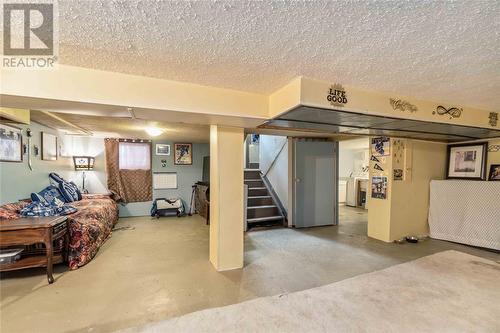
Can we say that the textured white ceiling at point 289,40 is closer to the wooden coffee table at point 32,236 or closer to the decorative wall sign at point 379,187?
the wooden coffee table at point 32,236

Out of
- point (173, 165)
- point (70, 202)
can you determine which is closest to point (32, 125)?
point (70, 202)

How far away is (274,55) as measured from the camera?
1.55m

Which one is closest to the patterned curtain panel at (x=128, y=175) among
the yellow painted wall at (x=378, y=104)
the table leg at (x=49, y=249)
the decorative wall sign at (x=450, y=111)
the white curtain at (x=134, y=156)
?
the white curtain at (x=134, y=156)

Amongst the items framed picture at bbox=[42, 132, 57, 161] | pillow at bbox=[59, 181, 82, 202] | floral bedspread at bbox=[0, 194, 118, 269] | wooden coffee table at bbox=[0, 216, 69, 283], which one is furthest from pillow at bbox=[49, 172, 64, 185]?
wooden coffee table at bbox=[0, 216, 69, 283]

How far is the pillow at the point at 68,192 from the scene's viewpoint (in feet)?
13.3

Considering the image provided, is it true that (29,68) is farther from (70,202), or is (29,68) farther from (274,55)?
(70,202)

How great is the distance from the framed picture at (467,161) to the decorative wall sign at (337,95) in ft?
11.8

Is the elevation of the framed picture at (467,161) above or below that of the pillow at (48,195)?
above

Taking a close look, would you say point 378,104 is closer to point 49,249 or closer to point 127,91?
point 127,91

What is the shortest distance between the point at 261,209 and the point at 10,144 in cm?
414

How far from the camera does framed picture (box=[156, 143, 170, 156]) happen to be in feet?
19.5

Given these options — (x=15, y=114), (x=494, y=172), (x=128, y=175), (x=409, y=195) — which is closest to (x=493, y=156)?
(x=494, y=172)

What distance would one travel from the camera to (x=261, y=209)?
16.6ft

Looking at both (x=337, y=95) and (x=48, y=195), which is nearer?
(x=337, y=95)
